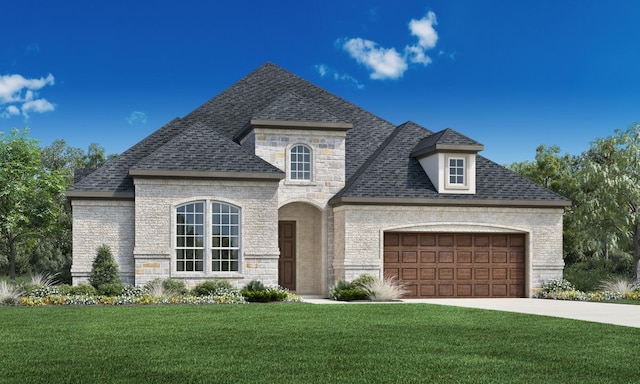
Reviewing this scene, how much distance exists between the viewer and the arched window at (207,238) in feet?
82.8

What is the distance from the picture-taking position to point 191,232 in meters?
25.4

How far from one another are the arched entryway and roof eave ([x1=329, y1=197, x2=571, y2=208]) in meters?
1.49

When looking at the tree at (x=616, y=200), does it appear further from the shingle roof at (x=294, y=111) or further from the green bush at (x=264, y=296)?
the green bush at (x=264, y=296)

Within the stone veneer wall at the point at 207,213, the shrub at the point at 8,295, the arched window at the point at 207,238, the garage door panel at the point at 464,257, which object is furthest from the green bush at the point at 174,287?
the garage door panel at the point at 464,257

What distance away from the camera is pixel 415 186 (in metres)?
27.6

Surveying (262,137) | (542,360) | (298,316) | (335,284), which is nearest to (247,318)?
(298,316)

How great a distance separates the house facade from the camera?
25.3m

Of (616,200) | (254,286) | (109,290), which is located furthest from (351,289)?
(616,200)

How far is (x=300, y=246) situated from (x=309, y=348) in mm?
16174

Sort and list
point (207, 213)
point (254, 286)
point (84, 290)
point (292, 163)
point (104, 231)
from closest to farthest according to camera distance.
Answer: point (84, 290) < point (254, 286) < point (207, 213) < point (104, 231) < point (292, 163)

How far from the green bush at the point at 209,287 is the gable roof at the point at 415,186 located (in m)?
4.87

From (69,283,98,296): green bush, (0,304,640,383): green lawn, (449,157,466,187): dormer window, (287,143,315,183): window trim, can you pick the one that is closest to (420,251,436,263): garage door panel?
(449,157,466,187): dormer window

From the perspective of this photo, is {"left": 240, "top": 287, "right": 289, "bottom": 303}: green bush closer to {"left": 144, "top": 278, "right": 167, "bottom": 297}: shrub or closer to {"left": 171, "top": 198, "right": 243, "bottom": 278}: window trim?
{"left": 171, "top": 198, "right": 243, "bottom": 278}: window trim

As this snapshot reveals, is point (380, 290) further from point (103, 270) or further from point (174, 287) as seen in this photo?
point (103, 270)
